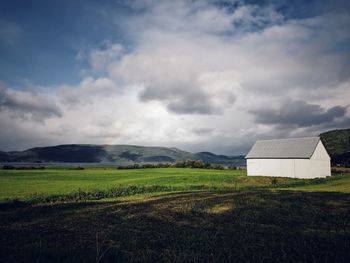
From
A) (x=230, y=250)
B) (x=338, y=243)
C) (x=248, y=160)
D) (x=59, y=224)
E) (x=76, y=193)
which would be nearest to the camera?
(x=230, y=250)

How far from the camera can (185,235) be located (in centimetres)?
1149

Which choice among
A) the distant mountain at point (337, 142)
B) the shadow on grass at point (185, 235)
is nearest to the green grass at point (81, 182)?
the shadow on grass at point (185, 235)

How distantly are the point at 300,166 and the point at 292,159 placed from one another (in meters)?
2.28

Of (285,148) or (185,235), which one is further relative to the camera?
(285,148)

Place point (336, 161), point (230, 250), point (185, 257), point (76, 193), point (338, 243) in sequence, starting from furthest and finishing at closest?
point (336, 161) → point (76, 193) → point (338, 243) → point (230, 250) → point (185, 257)

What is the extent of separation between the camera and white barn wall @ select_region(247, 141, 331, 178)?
56188mm

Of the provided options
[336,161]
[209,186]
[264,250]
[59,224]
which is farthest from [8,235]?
[336,161]

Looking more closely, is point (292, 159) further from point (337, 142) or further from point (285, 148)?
point (337, 142)

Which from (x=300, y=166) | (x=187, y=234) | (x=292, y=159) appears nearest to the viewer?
(x=187, y=234)

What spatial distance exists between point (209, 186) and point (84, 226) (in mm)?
27652

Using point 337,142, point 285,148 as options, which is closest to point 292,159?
point 285,148

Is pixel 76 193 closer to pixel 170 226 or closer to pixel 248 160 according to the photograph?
pixel 170 226

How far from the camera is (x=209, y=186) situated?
3953 centimetres

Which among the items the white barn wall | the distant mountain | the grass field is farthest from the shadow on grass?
the distant mountain
